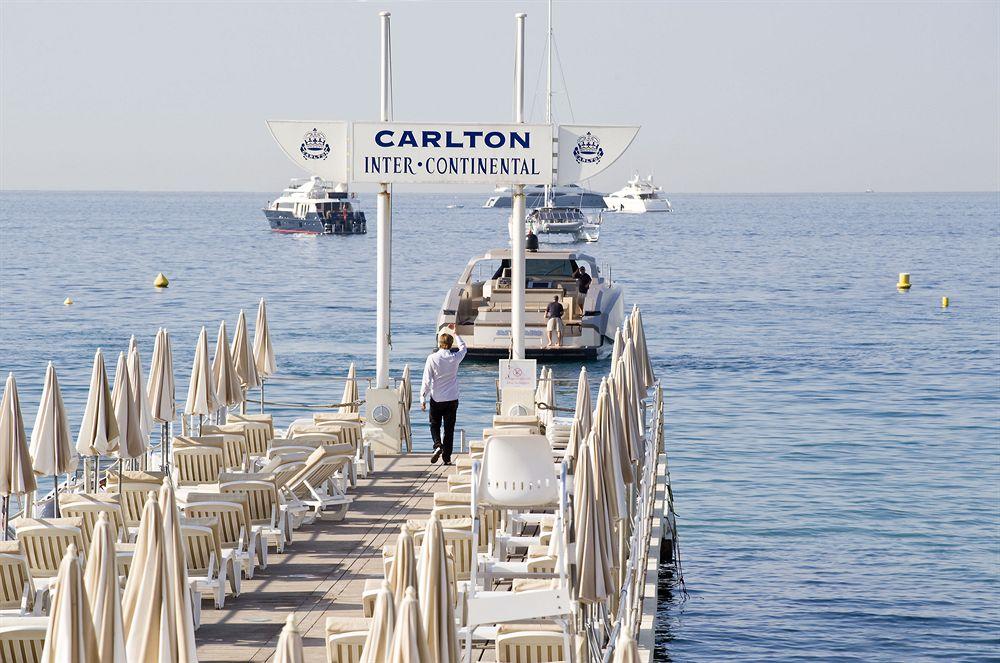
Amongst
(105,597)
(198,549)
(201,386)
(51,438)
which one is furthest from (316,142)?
(105,597)

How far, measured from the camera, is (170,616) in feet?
27.5

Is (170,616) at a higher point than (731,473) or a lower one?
higher

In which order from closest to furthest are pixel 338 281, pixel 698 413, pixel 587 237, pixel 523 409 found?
1. pixel 523 409
2. pixel 698 413
3. pixel 338 281
4. pixel 587 237

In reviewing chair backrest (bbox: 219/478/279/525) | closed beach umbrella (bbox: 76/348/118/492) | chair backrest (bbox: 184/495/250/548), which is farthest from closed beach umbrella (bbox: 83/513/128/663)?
closed beach umbrella (bbox: 76/348/118/492)

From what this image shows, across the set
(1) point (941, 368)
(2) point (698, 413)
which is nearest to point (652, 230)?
(1) point (941, 368)

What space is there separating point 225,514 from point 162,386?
4186 millimetres

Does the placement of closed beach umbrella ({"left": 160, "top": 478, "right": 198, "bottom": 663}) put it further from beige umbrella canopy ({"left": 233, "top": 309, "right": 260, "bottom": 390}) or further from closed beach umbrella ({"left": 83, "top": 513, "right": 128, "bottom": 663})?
beige umbrella canopy ({"left": 233, "top": 309, "right": 260, "bottom": 390})

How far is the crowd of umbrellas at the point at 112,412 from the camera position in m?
13.1

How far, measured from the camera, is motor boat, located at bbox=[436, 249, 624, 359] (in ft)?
126

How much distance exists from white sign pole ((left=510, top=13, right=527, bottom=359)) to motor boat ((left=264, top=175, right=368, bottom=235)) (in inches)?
4698

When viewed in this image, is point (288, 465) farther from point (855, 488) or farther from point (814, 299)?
point (814, 299)

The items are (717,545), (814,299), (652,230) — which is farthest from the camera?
(652,230)

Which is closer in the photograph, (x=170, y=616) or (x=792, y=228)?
(x=170, y=616)

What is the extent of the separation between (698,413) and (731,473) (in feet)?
26.4
